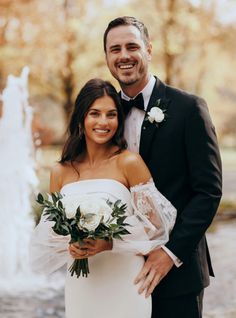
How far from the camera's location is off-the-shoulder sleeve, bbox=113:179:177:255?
115 inches

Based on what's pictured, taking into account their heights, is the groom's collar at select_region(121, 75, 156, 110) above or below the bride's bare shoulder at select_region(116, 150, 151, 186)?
above

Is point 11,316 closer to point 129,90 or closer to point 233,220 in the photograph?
point 129,90

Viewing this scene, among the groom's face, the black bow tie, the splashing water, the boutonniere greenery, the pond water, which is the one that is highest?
the groom's face

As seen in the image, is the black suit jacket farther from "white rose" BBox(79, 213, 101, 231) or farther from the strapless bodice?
"white rose" BBox(79, 213, 101, 231)

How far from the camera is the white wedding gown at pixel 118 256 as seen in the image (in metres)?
2.97

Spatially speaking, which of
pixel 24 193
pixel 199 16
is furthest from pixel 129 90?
pixel 199 16

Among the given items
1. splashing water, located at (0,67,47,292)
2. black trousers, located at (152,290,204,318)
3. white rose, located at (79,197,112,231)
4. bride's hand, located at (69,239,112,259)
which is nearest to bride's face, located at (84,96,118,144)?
white rose, located at (79,197,112,231)

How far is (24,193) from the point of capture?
9469mm

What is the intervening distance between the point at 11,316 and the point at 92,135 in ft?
11.1

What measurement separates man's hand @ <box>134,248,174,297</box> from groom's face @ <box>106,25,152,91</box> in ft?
3.03

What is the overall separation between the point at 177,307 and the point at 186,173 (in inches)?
27.4

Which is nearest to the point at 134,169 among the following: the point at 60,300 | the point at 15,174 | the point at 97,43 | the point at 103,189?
the point at 103,189

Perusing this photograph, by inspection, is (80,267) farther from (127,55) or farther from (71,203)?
(127,55)

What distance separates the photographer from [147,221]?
9.83 ft
